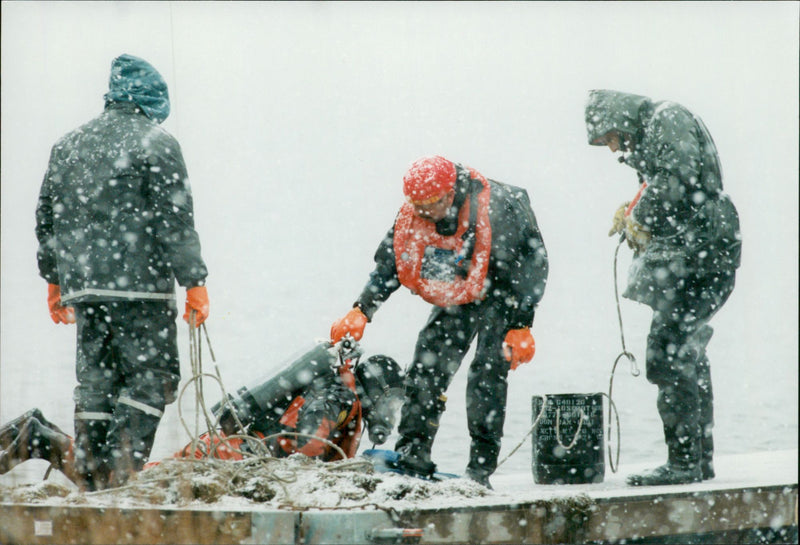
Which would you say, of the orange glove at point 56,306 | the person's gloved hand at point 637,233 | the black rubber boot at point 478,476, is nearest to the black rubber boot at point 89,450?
the orange glove at point 56,306

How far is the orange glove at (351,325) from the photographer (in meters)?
4.76

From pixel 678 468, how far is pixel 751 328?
45876 mm

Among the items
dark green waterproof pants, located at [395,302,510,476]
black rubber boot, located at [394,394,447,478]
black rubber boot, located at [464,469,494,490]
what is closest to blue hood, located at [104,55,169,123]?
dark green waterproof pants, located at [395,302,510,476]

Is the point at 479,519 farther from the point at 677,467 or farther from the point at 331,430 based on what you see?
the point at 677,467

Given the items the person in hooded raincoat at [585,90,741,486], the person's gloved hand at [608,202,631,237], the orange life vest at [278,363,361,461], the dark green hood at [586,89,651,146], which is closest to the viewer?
the orange life vest at [278,363,361,461]

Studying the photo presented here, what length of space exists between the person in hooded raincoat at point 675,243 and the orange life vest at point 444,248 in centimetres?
79

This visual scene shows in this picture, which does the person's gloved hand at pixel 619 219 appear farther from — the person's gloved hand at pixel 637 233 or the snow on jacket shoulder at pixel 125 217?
the snow on jacket shoulder at pixel 125 217

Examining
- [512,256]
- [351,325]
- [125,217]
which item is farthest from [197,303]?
[512,256]

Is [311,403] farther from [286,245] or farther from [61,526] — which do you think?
[286,245]

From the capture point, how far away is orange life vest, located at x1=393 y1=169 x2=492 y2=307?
4.57 metres

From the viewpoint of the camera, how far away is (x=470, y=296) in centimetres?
459

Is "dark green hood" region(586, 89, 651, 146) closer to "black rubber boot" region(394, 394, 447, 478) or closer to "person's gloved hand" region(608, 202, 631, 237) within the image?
"person's gloved hand" region(608, 202, 631, 237)

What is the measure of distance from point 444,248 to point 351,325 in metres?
0.57

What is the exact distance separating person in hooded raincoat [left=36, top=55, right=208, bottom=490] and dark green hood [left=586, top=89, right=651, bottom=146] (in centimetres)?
194
